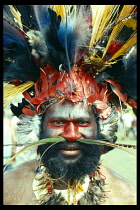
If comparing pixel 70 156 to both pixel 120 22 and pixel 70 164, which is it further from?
pixel 120 22

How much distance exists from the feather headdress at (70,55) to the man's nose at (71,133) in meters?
0.25

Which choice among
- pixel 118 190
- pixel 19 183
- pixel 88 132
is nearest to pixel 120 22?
pixel 88 132

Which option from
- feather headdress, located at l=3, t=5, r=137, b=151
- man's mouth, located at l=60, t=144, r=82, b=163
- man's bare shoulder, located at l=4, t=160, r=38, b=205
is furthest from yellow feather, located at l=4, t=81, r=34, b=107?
man's bare shoulder, located at l=4, t=160, r=38, b=205

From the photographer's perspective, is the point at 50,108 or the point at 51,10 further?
the point at 50,108

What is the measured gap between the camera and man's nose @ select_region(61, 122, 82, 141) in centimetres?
227

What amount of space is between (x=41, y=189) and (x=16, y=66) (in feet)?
4.33

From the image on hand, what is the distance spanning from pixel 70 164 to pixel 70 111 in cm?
51

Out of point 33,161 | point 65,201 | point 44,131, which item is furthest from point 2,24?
point 65,201

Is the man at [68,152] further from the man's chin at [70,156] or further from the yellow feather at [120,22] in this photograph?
the yellow feather at [120,22]

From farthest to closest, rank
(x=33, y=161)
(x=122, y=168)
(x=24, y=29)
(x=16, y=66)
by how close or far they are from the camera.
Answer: (x=122, y=168), (x=33, y=161), (x=16, y=66), (x=24, y=29)

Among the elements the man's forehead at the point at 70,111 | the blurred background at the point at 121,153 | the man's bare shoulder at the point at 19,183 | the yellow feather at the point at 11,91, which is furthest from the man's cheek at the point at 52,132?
the man's bare shoulder at the point at 19,183

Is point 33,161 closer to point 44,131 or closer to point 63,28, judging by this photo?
point 44,131

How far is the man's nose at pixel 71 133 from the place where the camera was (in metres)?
2.27

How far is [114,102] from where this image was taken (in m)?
2.67
